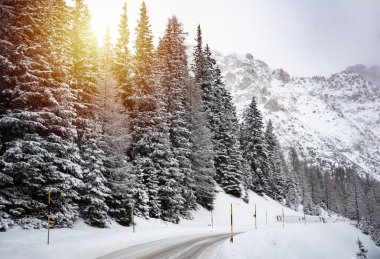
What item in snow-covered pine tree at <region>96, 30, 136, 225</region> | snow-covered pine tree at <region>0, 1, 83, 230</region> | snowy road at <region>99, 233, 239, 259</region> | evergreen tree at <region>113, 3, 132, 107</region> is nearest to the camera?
snowy road at <region>99, 233, 239, 259</region>

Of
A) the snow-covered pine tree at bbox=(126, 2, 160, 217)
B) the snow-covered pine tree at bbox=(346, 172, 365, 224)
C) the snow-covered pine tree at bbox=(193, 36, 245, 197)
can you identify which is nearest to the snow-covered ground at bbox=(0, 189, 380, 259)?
the snow-covered pine tree at bbox=(126, 2, 160, 217)

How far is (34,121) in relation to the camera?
15.9 m

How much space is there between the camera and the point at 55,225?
16.3 m

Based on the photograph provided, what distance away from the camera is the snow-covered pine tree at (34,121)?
49.6 ft

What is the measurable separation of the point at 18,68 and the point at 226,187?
31133 millimetres

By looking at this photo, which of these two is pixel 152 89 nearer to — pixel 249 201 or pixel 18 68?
pixel 18 68

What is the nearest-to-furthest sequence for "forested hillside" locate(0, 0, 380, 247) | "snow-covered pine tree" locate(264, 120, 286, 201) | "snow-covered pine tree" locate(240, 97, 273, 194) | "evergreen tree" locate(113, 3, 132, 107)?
"forested hillside" locate(0, 0, 380, 247) → "evergreen tree" locate(113, 3, 132, 107) → "snow-covered pine tree" locate(240, 97, 273, 194) → "snow-covered pine tree" locate(264, 120, 286, 201)

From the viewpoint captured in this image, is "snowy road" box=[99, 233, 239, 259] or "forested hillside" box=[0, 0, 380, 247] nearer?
"snowy road" box=[99, 233, 239, 259]

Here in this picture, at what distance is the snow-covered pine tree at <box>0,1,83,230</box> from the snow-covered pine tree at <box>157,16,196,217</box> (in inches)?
487

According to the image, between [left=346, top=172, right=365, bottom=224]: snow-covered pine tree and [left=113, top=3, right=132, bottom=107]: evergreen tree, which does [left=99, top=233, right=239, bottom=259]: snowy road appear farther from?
[left=346, top=172, right=365, bottom=224]: snow-covered pine tree

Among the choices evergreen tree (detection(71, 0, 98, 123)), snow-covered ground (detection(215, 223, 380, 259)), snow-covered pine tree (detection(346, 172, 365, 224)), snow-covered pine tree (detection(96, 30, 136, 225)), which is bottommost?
snow-covered pine tree (detection(346, 172, 365, 224))

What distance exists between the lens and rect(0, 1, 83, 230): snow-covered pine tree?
15109 mm

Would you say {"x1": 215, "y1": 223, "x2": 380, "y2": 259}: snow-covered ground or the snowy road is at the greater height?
the snowy road

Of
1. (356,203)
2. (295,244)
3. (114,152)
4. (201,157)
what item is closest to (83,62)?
(114,152)
